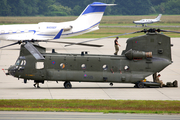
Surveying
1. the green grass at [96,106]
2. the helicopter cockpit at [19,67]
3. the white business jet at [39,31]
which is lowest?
the green grass at [96,106]

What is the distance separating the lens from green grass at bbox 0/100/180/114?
14.6 meters

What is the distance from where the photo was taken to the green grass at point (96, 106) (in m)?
14.6

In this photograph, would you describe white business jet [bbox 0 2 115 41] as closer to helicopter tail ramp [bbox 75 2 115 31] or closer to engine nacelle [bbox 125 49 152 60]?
helicopter tail ramp [bbox 75 2 115 31]

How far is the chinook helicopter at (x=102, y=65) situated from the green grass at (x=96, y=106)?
3.83m

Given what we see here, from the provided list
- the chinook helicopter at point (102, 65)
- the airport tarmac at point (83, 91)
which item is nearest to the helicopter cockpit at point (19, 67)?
the chinook helicopter at point (102, 65)

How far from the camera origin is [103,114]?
13945 mm

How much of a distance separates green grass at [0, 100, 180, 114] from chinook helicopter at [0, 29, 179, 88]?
3.83m

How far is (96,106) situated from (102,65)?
16.9 ft

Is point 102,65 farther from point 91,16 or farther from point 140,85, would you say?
point 91,16

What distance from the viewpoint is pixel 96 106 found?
15406 mm

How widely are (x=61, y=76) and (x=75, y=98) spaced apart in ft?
9.83

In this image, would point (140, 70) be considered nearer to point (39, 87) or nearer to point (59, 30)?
point (39, 87)

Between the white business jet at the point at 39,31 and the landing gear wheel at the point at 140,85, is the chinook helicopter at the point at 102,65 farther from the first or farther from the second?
the white business jet at the point at 39,31

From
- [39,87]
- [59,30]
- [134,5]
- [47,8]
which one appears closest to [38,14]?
[47,8]
